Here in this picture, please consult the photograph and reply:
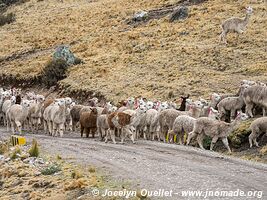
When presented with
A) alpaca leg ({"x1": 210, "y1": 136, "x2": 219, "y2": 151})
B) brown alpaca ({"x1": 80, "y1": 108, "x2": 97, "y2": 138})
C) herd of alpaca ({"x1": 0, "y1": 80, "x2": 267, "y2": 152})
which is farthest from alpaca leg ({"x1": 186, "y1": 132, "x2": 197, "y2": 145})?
brown alpaca ({"x1": 80, "y1": 108, "x2": 97, "y2": 138})

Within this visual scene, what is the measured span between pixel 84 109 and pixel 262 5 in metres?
28.5

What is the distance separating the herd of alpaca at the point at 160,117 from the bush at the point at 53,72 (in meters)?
14.0

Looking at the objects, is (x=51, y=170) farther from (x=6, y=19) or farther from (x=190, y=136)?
(x=6, y=19)

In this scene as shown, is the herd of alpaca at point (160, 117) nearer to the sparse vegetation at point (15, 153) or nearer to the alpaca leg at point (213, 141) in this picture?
the alpaca leg at point (213, 141)

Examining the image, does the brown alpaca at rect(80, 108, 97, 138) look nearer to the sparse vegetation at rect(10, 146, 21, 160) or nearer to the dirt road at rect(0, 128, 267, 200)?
the dirt road at rect(0, 128, 267, 200)

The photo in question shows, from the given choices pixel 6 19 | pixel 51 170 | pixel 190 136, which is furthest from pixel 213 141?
pixel 6 19

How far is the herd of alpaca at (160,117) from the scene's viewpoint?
18859mm

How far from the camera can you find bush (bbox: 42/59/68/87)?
40484 millimetres

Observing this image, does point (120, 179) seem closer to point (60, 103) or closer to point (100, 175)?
point (100, 175)

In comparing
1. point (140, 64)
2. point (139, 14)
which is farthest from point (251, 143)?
point (139, 14)

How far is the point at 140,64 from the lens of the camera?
39.8 m

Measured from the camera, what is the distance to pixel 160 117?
72.0 feet

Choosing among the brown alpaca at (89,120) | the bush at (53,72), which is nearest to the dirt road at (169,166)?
the brown alpaca at (89,120)

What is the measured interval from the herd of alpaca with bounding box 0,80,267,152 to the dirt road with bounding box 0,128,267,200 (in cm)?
83
